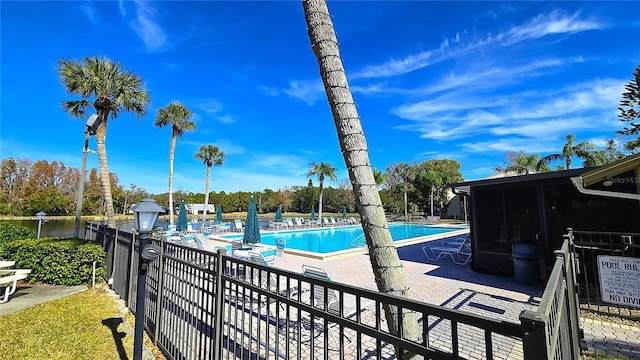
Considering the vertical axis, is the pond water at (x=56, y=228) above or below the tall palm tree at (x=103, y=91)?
below

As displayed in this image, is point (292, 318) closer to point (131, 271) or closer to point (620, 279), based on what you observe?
point (131, 271)

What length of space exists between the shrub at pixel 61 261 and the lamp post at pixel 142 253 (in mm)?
5067

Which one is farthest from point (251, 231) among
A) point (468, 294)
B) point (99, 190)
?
point (99, 190)

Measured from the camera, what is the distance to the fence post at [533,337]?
786 millimetres

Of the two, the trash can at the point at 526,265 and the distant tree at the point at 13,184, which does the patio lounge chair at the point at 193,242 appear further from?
the distant tree at the point at 13,184

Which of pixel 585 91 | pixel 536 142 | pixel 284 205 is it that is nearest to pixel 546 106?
pixel 585 91

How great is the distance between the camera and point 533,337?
808 mm

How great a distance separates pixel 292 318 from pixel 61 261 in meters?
6.15

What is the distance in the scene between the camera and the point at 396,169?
39.2 meters

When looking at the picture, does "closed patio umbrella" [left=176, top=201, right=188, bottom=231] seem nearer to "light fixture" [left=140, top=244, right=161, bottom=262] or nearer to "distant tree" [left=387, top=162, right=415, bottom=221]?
"light fixture" [left=140, top=244, right=161, bottom=262]

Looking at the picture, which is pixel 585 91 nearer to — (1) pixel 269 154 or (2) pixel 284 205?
(1) pixel 269 154

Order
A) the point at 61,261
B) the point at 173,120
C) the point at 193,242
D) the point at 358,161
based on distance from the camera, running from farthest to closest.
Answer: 1. the point at 173,120
2. the point at 193,242
3. the point at 61,261
4. the point at 358,161

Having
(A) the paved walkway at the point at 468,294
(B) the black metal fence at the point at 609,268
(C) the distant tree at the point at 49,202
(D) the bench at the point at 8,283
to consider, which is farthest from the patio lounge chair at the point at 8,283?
(C) the distant tree at the point at 49,202

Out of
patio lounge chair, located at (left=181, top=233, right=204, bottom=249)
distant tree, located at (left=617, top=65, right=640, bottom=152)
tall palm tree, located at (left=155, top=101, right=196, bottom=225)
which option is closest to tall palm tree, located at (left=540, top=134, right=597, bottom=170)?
distant tree, located at (left=617, top=65, right=640, bottom=152)
